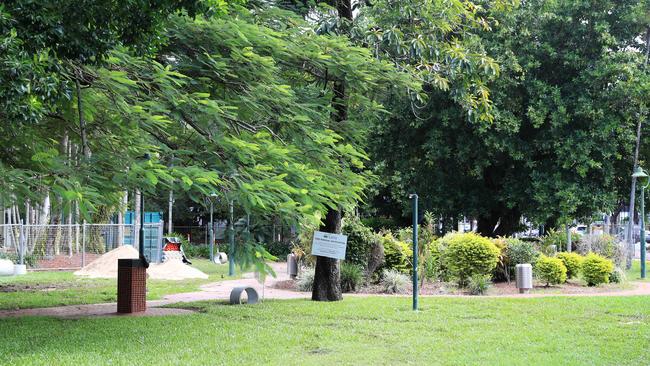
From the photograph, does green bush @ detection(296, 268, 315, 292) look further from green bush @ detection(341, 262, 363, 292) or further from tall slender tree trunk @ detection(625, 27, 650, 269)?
tall slender tree trunk @ detection(625, 27, 650, 269)

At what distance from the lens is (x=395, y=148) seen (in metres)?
27.8

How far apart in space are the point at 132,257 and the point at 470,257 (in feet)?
40.2

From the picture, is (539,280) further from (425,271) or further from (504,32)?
(504,32)

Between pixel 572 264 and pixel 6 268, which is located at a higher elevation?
pixel 572 264

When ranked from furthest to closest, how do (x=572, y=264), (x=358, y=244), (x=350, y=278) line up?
(x=572, y=264)
(x=358, y=244)
(x=350, y=278)

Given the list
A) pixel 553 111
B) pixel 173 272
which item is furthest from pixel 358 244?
pixel 553 111

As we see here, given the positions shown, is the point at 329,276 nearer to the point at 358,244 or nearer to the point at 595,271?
the point at 358,244

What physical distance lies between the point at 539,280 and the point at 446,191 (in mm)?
8476

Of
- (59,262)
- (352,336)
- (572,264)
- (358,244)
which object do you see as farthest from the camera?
(59,262)

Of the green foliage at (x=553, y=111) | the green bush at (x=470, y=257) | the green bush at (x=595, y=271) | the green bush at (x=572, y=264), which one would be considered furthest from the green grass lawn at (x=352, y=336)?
the green foliage at (x=553, y=111)

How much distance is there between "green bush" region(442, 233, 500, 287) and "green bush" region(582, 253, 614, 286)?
252cm

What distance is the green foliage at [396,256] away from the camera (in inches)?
731

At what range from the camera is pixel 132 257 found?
24188 mm

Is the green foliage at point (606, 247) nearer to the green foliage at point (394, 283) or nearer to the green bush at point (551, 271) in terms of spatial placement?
the green bush at point (551, 271)
